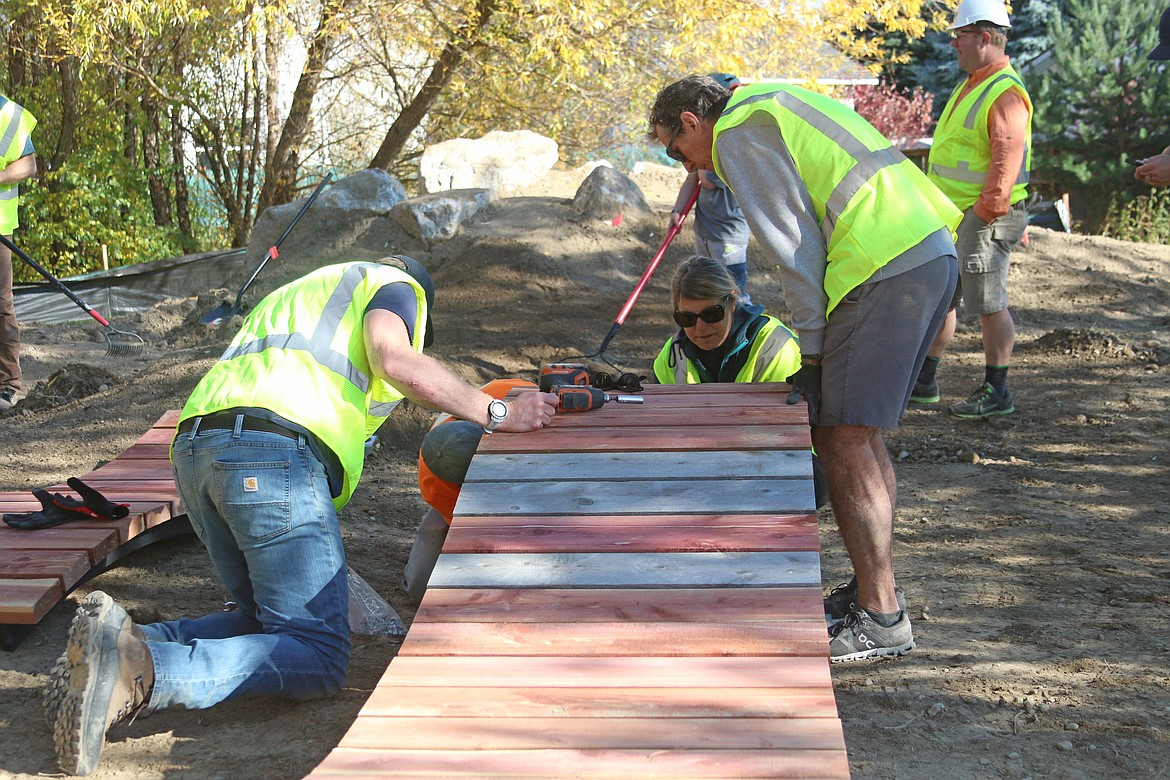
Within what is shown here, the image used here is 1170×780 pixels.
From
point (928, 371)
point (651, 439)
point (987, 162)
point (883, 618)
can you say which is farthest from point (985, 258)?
point (651, 439)

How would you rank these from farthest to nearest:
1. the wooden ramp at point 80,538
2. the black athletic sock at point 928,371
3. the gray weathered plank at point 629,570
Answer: the black athletic sock at point 928,371, the wooden ramp at point 80,538, the gray weathered plank at point 629,570

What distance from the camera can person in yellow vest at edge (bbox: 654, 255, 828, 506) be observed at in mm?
3850

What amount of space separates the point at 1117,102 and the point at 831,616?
567 inches

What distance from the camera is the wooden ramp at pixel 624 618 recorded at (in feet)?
6.90

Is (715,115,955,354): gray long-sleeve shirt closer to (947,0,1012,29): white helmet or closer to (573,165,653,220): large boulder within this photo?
(947,0,1012,29): white helmet

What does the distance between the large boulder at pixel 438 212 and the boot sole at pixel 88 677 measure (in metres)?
6.61

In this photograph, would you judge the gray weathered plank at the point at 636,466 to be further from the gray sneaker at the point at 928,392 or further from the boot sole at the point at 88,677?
the gray sneaker at the point at 928,392

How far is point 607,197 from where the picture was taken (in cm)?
870

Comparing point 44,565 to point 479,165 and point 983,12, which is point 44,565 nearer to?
point 983,12

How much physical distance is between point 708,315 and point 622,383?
0.40 meters

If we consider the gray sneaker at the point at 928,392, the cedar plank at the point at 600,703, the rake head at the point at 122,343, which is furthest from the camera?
the rake head at the point at 122,343

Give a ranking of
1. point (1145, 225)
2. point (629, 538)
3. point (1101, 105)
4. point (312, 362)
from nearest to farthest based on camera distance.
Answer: point (629, 538)
point (312, 362)
point (1145, 225)
point (1101, 105)

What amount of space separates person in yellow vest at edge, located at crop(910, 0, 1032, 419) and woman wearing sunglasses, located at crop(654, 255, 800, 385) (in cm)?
184

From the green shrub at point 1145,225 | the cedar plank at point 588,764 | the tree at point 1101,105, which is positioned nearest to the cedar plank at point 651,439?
the cedar plank at point 588,764
